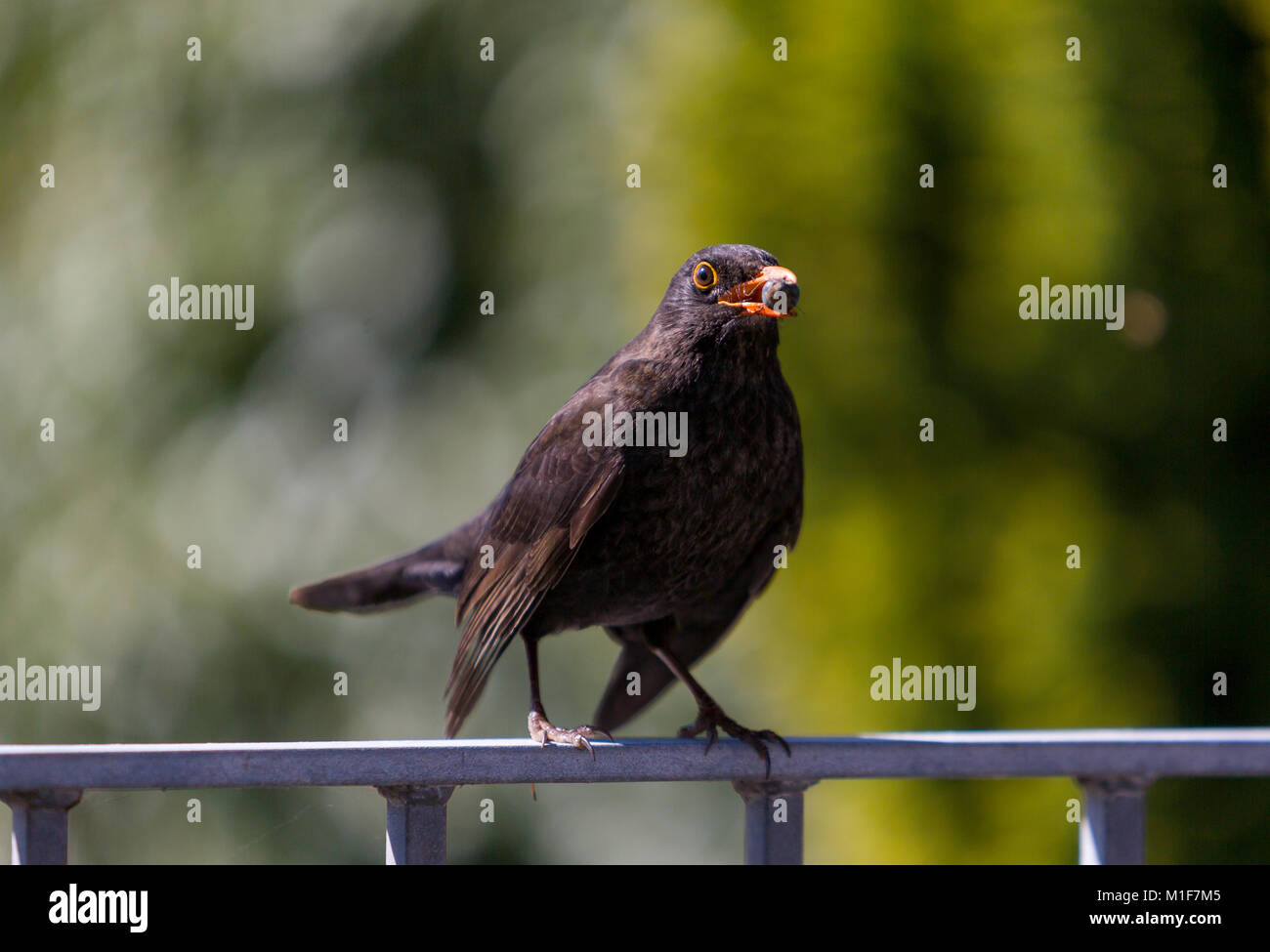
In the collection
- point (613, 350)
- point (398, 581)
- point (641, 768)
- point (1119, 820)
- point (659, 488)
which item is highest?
point (613, 350)

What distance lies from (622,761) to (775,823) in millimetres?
256

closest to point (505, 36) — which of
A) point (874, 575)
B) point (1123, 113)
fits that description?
point (1123, 113)

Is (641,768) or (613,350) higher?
(613,350)

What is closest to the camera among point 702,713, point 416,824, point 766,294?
point 416,824

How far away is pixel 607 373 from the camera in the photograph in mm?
2752

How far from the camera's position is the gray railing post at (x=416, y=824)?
70.1 inches

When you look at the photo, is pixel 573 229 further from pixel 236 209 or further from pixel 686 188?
pixel 686 188

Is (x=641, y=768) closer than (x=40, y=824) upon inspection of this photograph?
No

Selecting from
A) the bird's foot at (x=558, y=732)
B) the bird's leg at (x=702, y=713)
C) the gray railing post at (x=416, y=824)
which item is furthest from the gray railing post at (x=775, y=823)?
the bird's leg at (x=702, y=713)

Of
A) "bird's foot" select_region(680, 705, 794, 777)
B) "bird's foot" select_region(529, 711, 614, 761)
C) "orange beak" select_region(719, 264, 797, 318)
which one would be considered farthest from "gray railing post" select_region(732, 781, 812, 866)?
"orange beak" select_region(719, 264, 797, 318)

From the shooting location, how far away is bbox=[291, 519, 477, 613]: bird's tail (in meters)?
3.02

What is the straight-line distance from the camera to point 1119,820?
6.88 feet

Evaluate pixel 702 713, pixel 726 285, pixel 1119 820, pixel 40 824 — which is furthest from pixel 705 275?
pixel 40 824

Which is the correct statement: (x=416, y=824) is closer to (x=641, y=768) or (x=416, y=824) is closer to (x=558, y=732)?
(x=641, y=768)
